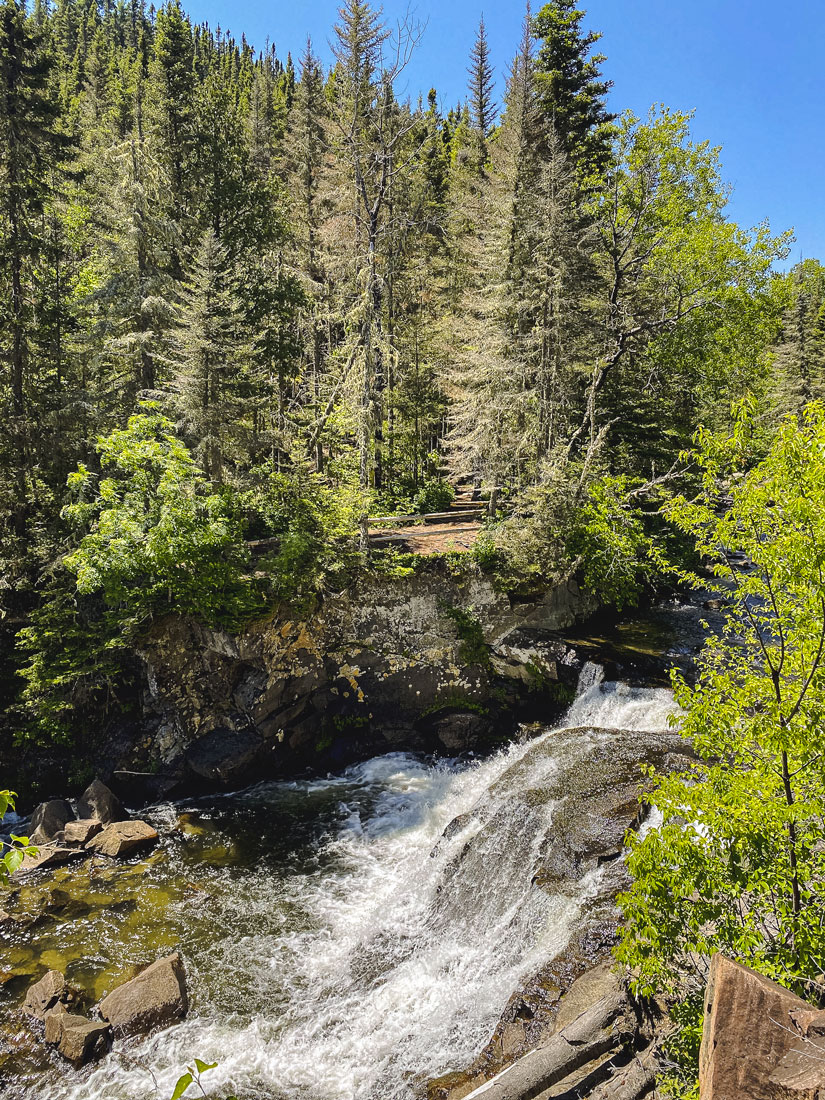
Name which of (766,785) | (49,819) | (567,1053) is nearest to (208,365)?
(49,819)

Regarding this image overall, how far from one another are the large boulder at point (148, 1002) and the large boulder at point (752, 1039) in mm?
7668

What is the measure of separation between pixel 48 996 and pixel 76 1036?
1078 mm

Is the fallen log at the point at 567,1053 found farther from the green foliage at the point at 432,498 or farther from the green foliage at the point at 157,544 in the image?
the green foliage at the point at 432,498

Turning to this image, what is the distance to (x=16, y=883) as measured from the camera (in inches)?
488

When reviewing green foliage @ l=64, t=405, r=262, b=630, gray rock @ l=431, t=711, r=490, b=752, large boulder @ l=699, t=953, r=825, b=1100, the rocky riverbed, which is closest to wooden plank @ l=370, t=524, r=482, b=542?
green foliage @ l=64, t=405, r=262, b=630

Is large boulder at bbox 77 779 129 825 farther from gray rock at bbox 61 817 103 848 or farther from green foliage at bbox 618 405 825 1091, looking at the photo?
green foliage at bbox 618 405 825 1091

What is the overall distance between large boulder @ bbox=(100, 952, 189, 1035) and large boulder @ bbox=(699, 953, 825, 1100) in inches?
302

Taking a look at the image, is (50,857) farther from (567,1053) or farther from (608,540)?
(608,540)

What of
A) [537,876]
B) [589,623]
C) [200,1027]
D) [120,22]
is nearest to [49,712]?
[200,1027]

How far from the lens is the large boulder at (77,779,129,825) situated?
Result: 46.5 ft

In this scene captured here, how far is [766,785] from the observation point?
5535mm

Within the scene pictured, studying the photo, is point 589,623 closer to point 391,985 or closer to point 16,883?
point 391,985

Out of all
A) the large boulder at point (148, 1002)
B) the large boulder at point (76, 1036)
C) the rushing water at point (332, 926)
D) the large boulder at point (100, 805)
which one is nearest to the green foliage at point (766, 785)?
the rushing water at point (332, 926)

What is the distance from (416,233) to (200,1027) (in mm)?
29764
